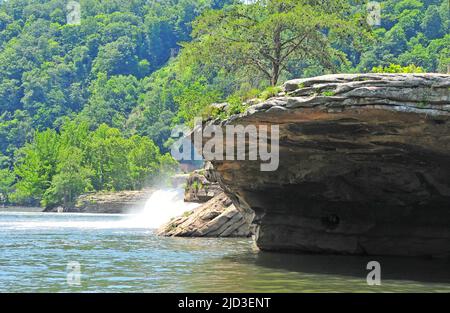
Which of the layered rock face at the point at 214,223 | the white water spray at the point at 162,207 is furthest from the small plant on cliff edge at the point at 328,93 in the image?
the white water spray at the point at 162,207

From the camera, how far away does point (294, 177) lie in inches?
939

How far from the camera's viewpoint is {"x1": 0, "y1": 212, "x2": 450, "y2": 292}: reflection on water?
17.0m

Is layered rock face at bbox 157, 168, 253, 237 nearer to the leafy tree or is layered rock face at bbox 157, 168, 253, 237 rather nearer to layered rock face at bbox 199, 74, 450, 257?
layered rock face at bbox 199, 74, 450, 257

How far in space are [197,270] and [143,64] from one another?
15879cm

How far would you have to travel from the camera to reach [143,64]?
6949 inches

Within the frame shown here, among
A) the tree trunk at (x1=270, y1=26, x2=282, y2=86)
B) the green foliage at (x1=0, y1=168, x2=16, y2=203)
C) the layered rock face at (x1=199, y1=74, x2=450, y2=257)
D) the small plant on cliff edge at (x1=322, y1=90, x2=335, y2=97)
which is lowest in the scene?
the green foliage at (x1=0, y1=168, x2=16, y2=203)

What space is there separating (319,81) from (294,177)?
593 cm

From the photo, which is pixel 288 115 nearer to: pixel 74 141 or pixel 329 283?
pixel 329 283

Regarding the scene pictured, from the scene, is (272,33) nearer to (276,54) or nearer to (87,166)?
(276,54)

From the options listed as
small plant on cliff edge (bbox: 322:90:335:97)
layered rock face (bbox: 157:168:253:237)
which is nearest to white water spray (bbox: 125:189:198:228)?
layered rock face (bbox: 157:168:253:237)

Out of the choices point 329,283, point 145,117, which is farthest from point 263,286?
point 145,117

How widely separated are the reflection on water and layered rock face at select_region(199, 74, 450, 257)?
1.15 m

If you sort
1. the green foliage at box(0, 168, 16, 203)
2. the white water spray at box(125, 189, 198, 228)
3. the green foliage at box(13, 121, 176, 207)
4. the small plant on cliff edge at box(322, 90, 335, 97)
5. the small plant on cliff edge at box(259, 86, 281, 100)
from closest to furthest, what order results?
the small plant on cliff edge at box(322, 90, 335, 97) → the small plant on cliff edge at box(259, 86, 281, 100) → the white water spray at box(125, 189, 198, 228) → the green foliage at box(13, 121, 176, 207) → the green foliage at box(0, 168, 16, 203)
